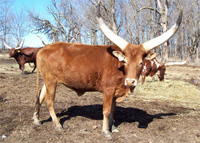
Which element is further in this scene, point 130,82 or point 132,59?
point 132,59

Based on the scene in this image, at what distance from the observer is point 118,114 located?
4.80 metres

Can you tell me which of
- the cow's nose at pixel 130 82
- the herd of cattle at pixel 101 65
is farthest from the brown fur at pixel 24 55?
the cow's nose at pixel 130 82

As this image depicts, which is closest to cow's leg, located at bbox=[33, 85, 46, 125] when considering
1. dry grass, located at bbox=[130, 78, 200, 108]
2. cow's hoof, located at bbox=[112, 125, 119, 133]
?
cow's hoof, located at bbox=[112, 125, 119, 133]

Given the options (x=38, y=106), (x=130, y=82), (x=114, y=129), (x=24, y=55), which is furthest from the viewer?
(x=24, y=55)

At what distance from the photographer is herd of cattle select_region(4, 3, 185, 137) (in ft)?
10.8

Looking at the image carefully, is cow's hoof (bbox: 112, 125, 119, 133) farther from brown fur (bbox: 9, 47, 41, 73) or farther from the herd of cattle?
brown fur (bbox: 9, 47, 41, 73)

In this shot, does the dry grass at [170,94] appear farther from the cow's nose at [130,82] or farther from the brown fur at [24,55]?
the brown fur at [24,55]

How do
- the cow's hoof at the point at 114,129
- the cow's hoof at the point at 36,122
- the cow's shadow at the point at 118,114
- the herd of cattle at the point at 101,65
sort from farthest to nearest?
the cow's shadow at the point at 118,114 < the cow's hoof at the point at 36,122 < the cow's hoof at the point at 114,129 < the herd of cattle at the point at 101,65

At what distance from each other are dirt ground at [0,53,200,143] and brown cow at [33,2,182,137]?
0.99ft

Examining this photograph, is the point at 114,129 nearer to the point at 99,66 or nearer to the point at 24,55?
the point at 99,66

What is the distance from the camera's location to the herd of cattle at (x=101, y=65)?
130 inches

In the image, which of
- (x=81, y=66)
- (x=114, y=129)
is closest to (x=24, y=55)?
(x=81, y=66)

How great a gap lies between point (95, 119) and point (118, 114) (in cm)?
73

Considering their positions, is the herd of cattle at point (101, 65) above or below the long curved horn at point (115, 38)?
below
